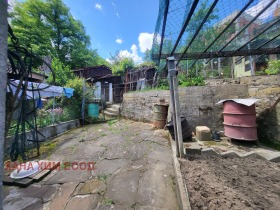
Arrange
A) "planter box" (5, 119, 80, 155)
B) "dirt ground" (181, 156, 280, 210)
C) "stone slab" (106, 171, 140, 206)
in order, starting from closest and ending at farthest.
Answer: "dirt ground" (181, 156, 280, 210) < "stone slab" (106, 171, 140, 206) < "planter box" (5, 119, 80, 155)

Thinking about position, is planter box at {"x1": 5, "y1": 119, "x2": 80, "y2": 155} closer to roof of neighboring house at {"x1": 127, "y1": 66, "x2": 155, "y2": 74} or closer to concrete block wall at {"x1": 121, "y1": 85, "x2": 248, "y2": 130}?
concrete block wall at {"x1": 121, "y1": 85, "x2": 248, "y2": 130}

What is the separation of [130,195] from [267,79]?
16.4 feet

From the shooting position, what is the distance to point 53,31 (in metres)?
18.4

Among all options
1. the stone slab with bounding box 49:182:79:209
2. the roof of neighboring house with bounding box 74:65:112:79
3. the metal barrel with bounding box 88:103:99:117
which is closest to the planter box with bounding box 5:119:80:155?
the metal barrel with bounding box 88:103:99:117

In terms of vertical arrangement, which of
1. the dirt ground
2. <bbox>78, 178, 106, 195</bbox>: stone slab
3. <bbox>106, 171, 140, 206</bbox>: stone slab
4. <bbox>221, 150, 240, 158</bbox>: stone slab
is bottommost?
<bbox>78, 178, 106, 195</bbox>: stone slab

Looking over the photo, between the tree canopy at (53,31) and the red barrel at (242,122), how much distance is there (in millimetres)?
18811

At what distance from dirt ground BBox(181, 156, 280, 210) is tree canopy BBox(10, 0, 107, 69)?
18.9 m

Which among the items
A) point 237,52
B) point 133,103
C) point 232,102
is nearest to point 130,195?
point 232,102

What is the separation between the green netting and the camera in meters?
2.49

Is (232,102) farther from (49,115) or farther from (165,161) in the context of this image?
(49,115)

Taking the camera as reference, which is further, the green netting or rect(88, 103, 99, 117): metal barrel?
rect(88, 103, 99, 117): metal barrel

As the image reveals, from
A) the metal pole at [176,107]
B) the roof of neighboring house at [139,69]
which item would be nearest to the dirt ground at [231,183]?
the metal pole at [176,107]

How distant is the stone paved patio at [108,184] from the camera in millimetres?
2096

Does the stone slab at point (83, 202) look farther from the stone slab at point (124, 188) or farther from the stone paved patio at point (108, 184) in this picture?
the stone slab at point (124, 188)
